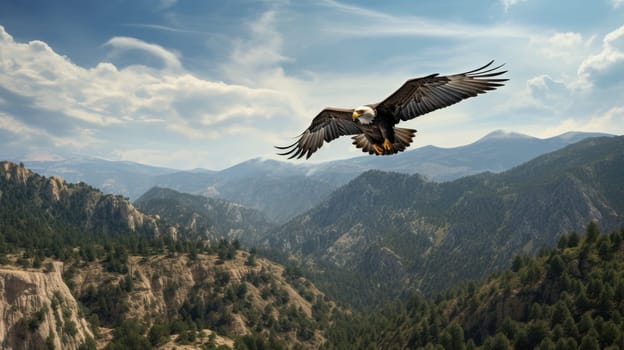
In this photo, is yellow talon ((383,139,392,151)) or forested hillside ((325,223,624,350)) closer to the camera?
yellow talon ((383,139,392,151))

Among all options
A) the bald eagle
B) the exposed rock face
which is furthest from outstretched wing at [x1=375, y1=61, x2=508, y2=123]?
the exposed rock face

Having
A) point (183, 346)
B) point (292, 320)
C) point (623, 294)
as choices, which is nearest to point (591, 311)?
point (623, 294)

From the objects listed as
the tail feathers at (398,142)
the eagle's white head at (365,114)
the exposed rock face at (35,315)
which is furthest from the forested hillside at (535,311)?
the eagle's white head at (365,114)

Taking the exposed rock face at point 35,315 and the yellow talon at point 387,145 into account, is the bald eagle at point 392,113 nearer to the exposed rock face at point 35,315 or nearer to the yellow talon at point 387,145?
the yellow talon at point 387,145

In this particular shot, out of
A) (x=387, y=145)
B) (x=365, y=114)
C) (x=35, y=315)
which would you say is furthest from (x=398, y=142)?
(x=35, y=315)

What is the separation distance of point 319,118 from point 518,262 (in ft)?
500

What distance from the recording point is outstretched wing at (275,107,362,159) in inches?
558

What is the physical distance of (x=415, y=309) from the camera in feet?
501

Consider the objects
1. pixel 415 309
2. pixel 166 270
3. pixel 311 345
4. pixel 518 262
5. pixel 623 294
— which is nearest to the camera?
pixel 623 294

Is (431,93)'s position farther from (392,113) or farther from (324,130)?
(324,130)

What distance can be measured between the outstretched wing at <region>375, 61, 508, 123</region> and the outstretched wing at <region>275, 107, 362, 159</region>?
1.95 metres

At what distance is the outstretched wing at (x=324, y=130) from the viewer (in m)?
14.2

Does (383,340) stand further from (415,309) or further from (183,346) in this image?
(183,346)

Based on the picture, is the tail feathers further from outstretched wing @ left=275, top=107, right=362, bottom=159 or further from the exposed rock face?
the exposed rock face
